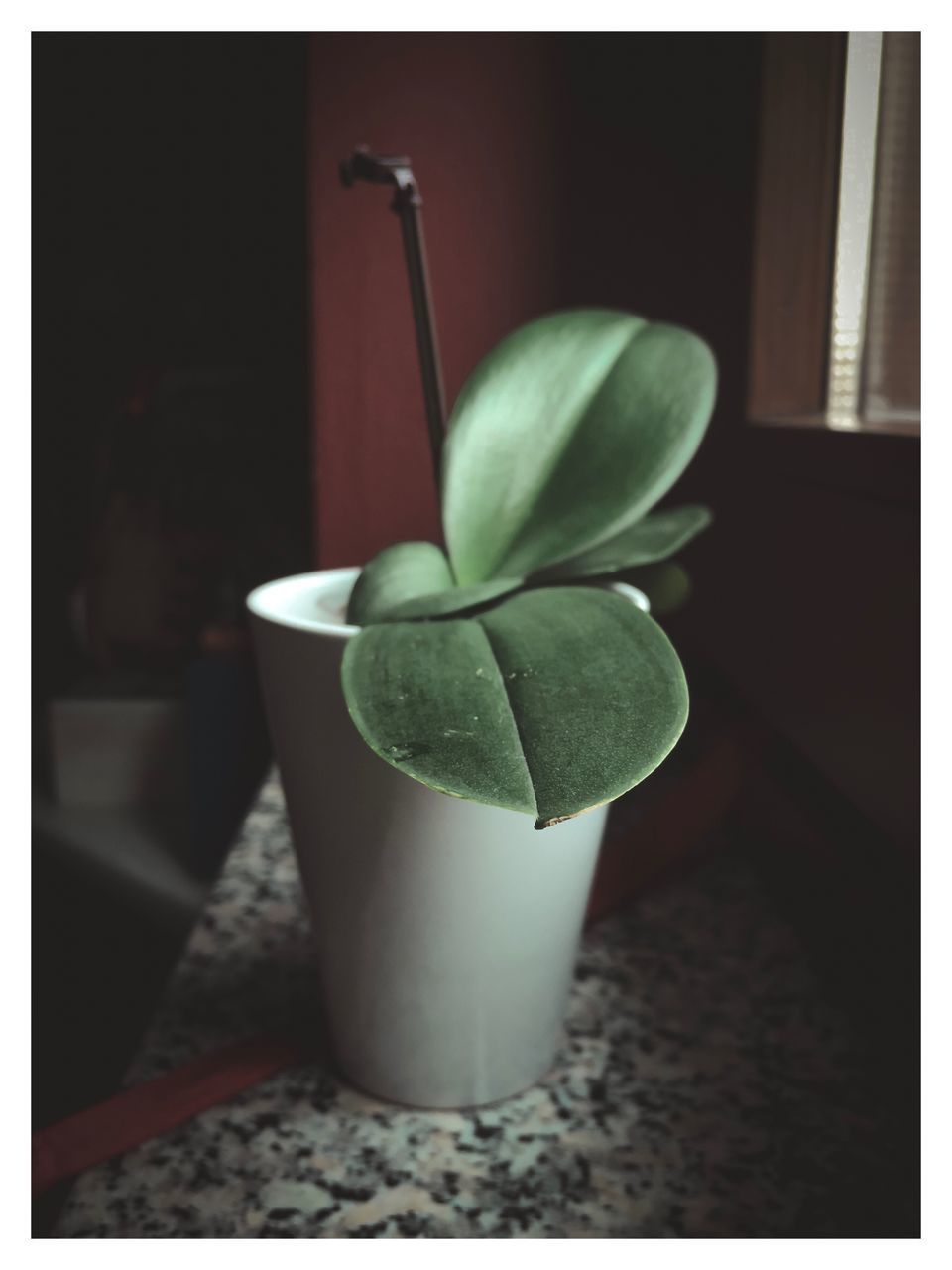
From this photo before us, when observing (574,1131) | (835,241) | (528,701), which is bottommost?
(574,1131)

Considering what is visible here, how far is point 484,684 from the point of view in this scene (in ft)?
0.83

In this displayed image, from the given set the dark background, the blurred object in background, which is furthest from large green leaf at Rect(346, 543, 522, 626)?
the blurred object in background

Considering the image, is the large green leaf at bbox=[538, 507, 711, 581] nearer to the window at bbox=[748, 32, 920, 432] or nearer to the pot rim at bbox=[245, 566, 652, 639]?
the pot rim at bbox=[245, 566, 652, 639]

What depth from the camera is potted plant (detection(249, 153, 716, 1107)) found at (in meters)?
0.26

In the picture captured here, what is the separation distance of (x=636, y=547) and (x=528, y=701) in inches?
4.9

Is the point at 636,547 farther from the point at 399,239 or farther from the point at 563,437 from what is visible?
the point at 399,239

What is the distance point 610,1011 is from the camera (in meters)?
0.41

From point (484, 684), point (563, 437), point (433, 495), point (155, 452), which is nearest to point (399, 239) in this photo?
point (433, 495)

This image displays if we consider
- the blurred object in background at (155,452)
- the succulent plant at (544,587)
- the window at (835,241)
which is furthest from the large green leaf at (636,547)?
the blurred object in background at (155,452)

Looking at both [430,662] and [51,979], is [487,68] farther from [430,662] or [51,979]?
[51,979]

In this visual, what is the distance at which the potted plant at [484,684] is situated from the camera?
0.84 ft

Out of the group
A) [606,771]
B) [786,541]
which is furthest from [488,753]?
[786,541]

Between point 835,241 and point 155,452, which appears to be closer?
point 835,241

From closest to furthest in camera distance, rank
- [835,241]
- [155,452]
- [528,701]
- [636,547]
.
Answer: [528,701] → [636,547] → [835,241] → [155,452]
